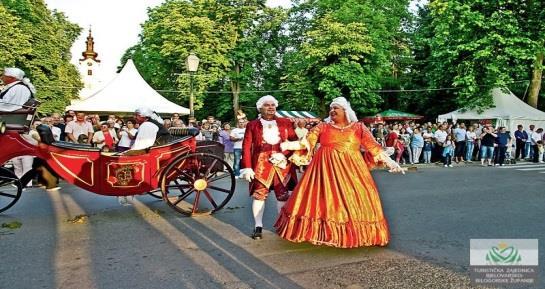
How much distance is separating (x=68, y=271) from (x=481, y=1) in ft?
79.2

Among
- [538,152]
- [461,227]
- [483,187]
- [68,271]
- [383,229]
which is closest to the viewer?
[68,271]

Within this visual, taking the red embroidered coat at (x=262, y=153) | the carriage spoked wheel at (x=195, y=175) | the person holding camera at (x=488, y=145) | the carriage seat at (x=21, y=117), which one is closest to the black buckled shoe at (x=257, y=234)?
the red embroidered coat at (x=262, y=153)

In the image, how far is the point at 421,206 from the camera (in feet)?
25.9

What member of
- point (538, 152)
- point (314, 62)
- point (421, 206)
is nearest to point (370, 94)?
point (314, 62)

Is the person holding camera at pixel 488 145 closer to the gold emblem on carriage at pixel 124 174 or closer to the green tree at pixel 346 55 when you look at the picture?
the gold emblem on carriage at pixel 124 174

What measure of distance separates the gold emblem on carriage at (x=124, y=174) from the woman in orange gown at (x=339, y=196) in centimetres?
253

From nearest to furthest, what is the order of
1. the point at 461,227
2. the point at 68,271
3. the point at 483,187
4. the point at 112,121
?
the point at 68,271, the point at 461,227, the point at 483,187, the point at 112,121

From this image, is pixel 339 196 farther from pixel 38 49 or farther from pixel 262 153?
pixel 38 49

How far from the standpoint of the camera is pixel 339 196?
5055 millimetres

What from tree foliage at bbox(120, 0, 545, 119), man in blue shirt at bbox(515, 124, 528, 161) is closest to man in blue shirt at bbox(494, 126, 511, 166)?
man in blue shirt at bbox(515, 124, 528, 161)

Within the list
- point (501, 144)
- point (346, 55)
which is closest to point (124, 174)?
point (501, 144)

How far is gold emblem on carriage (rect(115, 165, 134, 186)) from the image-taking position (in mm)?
6750

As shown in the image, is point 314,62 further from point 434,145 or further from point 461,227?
point 461,227

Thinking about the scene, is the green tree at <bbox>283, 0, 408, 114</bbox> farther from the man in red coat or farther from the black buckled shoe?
the black buckled shoe
